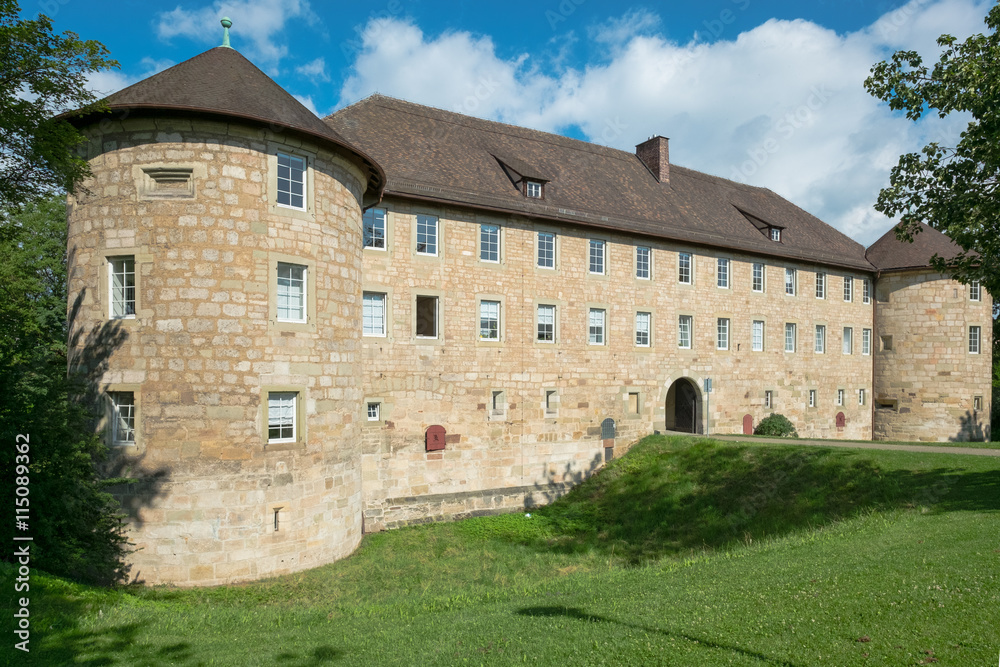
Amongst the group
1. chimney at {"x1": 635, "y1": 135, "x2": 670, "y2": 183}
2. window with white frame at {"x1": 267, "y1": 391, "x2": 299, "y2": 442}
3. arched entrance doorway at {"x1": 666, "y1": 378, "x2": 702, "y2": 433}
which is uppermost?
chimney at {"x1": 635, "y1": 135, "x2": 670, "y2": 183}

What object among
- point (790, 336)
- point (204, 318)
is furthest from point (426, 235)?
point (790, 336)

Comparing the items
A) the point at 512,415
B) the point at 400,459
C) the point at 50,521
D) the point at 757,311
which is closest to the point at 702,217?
the point at 757,311

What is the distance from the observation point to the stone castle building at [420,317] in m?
13.1

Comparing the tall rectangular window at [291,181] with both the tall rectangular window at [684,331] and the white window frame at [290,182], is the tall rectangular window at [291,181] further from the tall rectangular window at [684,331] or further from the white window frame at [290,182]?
the tall rectangular window at [684,331]

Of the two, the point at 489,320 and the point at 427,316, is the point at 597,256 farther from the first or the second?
the point at 427,316

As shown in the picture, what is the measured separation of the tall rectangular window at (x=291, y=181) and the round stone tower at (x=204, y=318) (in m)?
0.02

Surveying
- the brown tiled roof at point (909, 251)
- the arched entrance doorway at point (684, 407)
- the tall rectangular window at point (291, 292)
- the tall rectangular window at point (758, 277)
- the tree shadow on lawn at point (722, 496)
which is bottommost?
the tree shadow on lawn at point (722, 496)

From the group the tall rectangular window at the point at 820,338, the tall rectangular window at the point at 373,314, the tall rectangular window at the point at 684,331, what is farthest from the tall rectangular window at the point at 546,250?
the tall rectangular window at the point at 820,338

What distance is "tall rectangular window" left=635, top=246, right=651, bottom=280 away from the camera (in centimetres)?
2453

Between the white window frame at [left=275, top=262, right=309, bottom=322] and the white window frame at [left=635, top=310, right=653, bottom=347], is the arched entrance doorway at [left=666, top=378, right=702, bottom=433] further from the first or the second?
the white window frame at [left=275, top=262, right=309, bottom=322]

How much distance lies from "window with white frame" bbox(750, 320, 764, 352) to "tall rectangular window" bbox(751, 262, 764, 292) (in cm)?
142

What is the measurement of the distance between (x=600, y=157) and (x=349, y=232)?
15.1 m

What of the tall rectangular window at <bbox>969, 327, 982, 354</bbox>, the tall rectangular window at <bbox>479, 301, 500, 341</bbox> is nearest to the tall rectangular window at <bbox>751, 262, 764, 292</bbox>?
the tall rectangular window at <bbox>969, 327, 982, 354</bbox>

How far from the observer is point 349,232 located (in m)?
15.7
